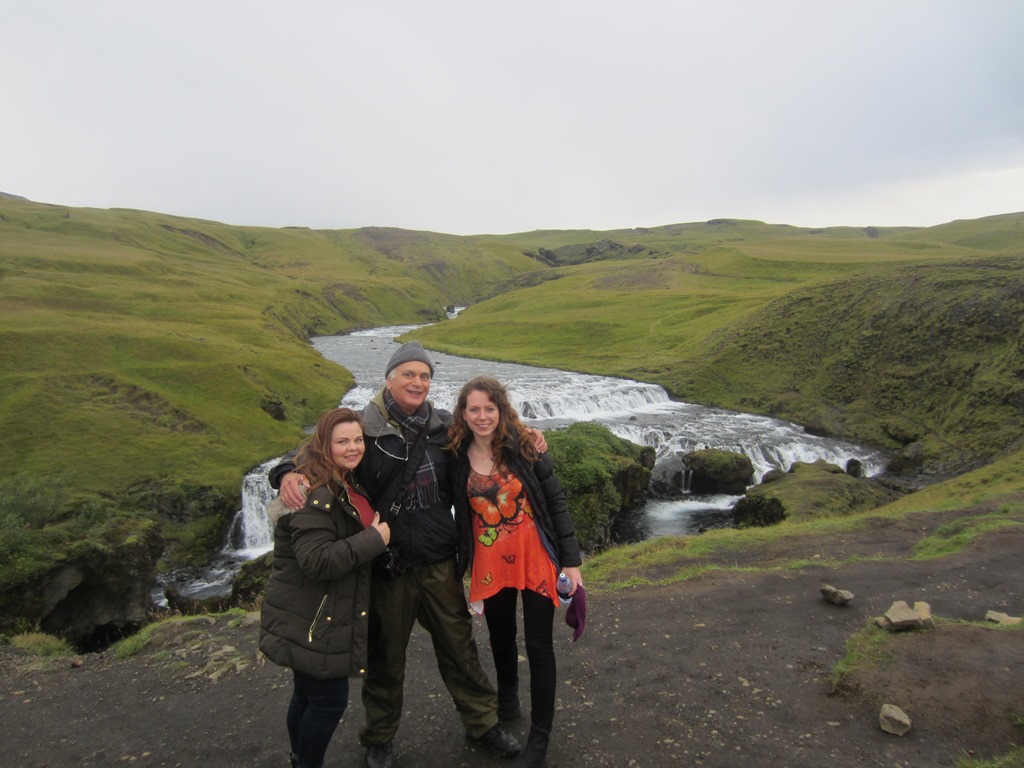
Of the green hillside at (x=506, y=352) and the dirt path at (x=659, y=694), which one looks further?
the green hillside at (x=506, y=352)

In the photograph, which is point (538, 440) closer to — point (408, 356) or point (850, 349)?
point (408, 356)

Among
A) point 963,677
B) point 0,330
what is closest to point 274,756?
point 963,677

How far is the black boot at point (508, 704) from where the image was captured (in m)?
6.46

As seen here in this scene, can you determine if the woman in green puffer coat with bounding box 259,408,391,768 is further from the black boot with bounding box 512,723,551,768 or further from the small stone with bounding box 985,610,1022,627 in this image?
the small stone with bounding box 985,610,1022,627

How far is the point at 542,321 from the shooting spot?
3157 inches

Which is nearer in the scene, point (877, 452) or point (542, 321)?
point (877, 452)

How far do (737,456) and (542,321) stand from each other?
2110 inches

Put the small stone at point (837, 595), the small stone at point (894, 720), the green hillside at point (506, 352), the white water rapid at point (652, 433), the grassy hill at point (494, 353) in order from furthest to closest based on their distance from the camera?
the green hillside at point (506, 352) < the grassy hill at point (494, 353) < the white water rapid at point (652, 433) < the small stone at point (837, 595) < the small stone at point (894, 720)

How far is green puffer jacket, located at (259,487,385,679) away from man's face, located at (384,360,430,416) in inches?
41.7

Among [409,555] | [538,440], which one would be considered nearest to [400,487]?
[409,555]

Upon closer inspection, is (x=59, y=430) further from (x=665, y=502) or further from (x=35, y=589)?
(x=665, y=502)

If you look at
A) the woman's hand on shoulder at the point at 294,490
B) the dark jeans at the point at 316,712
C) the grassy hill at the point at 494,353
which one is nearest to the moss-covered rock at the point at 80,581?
the grassy hill at the point at 494,353

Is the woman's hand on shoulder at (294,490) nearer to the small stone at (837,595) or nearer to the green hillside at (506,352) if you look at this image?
the small stone at (837,595)

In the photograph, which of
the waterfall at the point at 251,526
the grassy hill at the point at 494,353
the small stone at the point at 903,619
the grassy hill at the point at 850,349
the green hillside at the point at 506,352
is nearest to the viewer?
the small stone at the point at 903,619
